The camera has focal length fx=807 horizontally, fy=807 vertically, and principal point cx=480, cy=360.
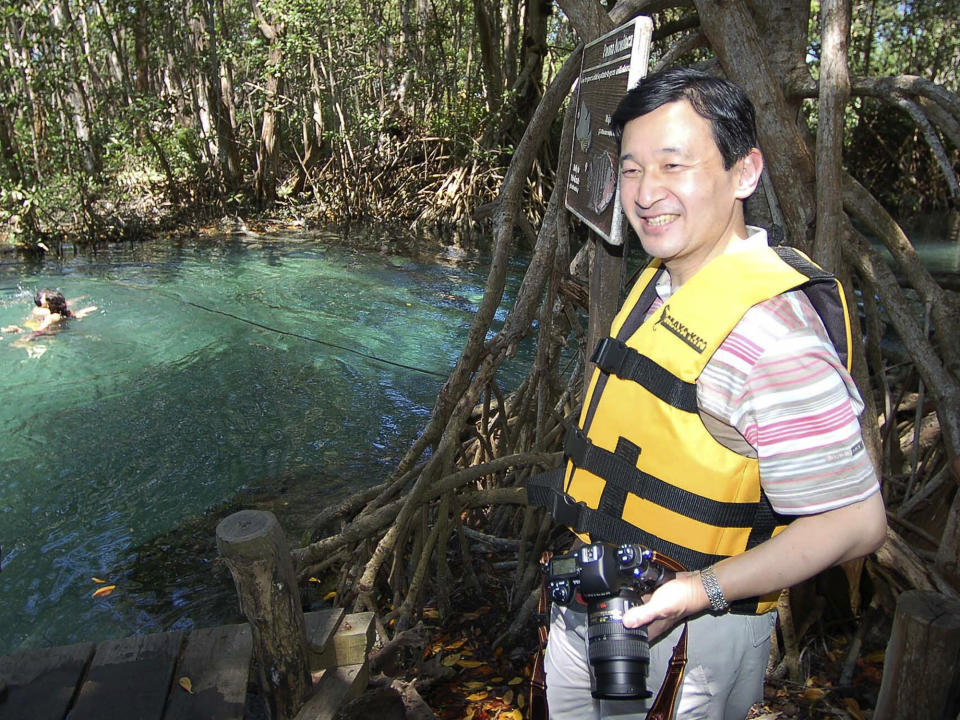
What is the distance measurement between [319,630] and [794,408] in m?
1.97

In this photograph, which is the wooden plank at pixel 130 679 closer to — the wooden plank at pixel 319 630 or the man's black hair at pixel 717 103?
the wooden plank at pixel 319 630

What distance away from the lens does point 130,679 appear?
2537 millimetres

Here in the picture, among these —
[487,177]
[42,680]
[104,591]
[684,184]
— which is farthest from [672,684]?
[487,177]

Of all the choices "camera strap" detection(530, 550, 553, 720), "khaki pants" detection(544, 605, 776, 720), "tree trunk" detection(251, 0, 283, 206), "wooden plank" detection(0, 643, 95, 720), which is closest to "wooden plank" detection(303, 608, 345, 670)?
"wooden plank" detection(0, 643, 95, 720)

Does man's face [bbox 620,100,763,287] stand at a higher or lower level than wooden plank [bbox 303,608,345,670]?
higher

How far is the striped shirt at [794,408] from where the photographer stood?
3.87ft

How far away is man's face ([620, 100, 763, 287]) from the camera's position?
1.38 m

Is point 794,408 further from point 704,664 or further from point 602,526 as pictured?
point 704,664

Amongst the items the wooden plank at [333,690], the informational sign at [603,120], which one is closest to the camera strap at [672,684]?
the informational sign at [603,120]

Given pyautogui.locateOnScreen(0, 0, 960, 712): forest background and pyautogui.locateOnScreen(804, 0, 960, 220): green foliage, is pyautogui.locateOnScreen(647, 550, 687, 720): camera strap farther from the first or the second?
pyautogui.locateOnScreen(804, 0, 960, 220): green foliage

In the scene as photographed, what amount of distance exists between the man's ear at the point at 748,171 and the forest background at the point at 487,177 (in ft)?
Answer: 3.74

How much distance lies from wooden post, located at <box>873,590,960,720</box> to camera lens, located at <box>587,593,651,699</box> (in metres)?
1.11

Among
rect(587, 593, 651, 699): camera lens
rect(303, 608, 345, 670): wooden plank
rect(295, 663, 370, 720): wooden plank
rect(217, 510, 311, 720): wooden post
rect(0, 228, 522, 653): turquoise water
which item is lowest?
rect(0, 228, 522, 653): turquoise water

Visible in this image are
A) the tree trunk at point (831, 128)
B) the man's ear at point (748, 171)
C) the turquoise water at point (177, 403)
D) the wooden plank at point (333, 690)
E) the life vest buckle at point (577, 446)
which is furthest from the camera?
the turquoise water at point (177, 403)
